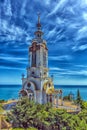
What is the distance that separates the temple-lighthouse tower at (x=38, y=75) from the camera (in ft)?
55.7

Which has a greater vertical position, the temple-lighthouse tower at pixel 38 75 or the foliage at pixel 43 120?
the temple-lighthouse tower at pixel 38 75

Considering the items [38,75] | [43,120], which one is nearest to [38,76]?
[38,75]

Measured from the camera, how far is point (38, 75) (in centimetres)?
1767

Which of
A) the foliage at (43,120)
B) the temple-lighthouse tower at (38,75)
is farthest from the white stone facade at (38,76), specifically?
the foliage at (43,120)

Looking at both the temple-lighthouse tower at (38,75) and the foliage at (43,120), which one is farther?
the temple-lighthouse tower at (38,75)

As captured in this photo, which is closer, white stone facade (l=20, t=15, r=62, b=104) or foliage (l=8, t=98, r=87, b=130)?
foliage (l=8, t=98, r=87, b=130)

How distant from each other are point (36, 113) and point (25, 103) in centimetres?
105

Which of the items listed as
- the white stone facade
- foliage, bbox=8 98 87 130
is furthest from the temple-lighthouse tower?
foliage, bbox=8 98 87 130

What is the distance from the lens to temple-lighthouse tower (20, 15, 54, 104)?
1697 centimetres

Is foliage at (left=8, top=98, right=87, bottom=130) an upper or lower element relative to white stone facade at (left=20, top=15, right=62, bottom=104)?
lower

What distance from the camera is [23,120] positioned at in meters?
11.6

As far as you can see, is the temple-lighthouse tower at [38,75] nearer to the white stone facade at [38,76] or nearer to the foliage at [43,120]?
the white stone facade at [38,76]

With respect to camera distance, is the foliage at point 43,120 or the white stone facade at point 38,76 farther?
the white stone facade at point 38,76

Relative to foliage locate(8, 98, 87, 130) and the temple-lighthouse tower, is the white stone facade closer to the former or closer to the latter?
the temple-lighthouse tower
